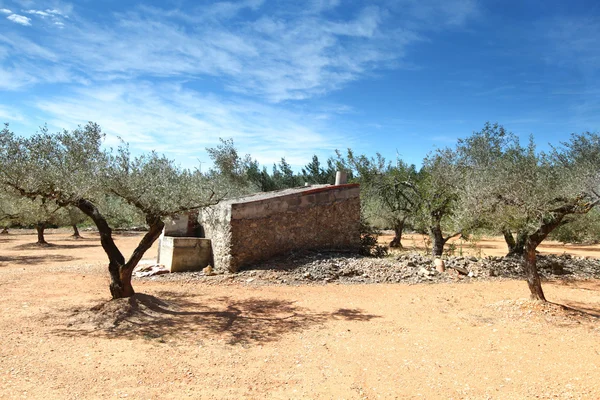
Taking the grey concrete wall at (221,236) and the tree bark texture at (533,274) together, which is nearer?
the tree bark texture at (533,274)

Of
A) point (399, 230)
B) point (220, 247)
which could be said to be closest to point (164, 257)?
point (220, 247)

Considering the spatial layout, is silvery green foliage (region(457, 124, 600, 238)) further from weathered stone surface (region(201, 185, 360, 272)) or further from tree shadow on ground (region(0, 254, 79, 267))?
tree shadow on ground (region(0, 254, 79, 267))

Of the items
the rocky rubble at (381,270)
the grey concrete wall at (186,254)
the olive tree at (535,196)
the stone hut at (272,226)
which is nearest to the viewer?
the olive tree at (535,196)

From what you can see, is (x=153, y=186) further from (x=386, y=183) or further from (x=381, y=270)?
(x=386, y=183)

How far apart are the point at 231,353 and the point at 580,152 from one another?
10.3 meters

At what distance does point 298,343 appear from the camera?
6.33m

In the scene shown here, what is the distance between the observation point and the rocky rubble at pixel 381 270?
11.1 metres

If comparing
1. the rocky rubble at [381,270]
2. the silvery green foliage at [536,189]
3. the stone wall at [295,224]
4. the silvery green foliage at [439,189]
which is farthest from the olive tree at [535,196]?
the stone wall at [295,224]

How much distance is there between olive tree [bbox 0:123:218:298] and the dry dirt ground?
64.4 inches

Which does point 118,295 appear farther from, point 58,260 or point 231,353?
point 58,260

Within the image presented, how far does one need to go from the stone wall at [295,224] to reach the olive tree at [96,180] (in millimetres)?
3202

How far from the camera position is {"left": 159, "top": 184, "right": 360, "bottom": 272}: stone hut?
11.5 metres

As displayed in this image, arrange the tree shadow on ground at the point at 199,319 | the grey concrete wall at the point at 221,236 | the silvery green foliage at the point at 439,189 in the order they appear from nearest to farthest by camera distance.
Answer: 1. the tree shadow on ground at the point at 199,319
2. the grey concrete wall at the point at 221,236
3. the silvery green foliage at the point at 439,189

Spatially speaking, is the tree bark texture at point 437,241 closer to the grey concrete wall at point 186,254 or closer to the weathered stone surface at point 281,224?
the weathered stone surface at point 281,224
